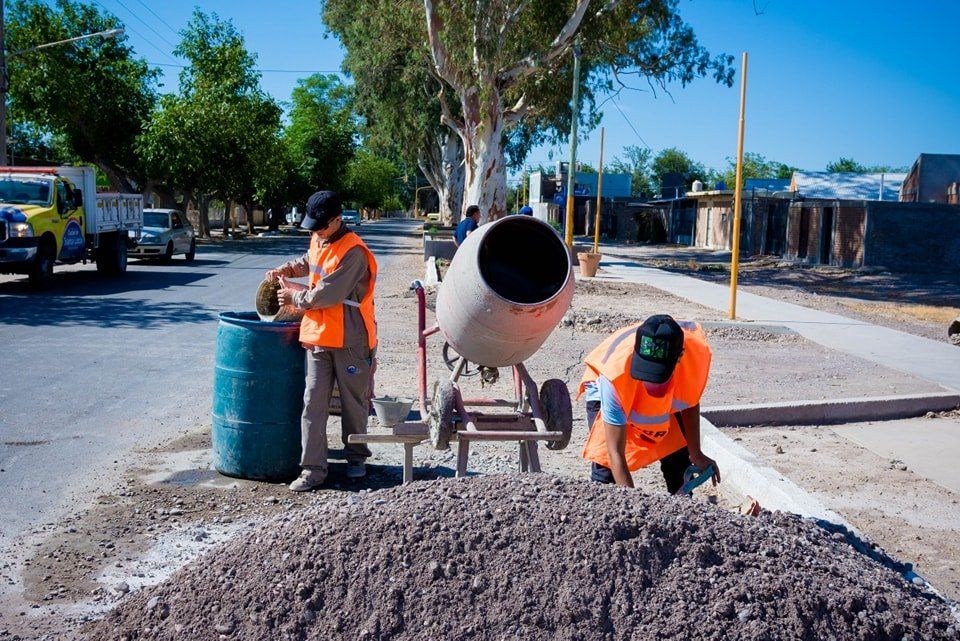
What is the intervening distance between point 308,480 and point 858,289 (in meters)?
21.9

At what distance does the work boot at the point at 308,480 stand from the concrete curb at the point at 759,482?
8.77 feet

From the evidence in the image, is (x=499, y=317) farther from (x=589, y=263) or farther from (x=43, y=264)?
(x=589, y=263)

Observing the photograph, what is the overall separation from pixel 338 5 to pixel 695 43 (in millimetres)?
13585

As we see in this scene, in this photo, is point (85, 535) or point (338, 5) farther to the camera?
point (338, 5)

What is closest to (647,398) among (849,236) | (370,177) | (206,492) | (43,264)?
(206,492)

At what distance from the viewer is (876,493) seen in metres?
6.20

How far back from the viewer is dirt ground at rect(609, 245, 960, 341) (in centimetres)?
1784

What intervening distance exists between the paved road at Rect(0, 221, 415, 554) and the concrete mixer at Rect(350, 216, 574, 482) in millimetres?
2203

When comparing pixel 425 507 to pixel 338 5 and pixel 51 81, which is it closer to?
pixel 338 5

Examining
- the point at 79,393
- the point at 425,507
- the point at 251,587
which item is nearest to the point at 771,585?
the point at 425,507

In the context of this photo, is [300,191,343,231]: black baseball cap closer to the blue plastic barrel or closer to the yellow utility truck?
the blue plastic barrel

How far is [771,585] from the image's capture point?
319 centimetres

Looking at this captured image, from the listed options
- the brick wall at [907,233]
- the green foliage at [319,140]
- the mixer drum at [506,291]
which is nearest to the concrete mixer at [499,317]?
the mixer drum at [506,291]

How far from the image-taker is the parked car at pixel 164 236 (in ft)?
84.1
